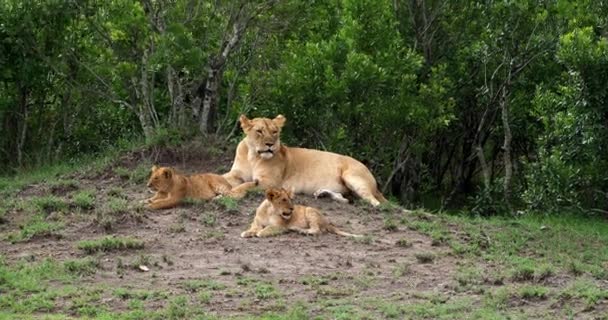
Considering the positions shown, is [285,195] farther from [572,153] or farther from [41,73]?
[41,73]

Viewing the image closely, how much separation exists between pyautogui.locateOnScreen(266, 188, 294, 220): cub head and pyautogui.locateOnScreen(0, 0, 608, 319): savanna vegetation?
226 mm

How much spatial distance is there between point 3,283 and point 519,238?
5.18 metres

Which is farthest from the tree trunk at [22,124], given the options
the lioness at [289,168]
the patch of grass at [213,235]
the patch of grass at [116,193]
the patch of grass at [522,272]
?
the patch of grass at [522,272]

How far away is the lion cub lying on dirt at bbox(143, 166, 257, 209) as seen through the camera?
12.5m

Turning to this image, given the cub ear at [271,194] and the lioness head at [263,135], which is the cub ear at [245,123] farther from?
the cub ear at [271,194]

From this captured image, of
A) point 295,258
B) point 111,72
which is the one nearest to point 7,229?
point 295,258

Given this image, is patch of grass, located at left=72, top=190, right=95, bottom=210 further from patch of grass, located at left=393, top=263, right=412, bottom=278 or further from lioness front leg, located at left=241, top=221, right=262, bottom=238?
patch of grass, located at left=393, top=263, right=412, bottom=278

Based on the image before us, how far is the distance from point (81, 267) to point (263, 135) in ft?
12.6

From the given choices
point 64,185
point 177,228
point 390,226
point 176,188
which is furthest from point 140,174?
point 390,226

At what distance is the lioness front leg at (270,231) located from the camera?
11.4m

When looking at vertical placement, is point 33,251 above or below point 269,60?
below

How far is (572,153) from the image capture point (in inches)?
544

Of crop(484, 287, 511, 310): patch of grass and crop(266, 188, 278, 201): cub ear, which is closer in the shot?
crop(484, 287, 511, 310): patch of grass

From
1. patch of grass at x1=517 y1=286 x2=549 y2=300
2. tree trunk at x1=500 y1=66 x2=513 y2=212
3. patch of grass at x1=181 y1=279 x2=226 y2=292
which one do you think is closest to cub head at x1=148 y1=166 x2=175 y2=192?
patch of grass at x1=181 y1=279 x2=226 y2=292
